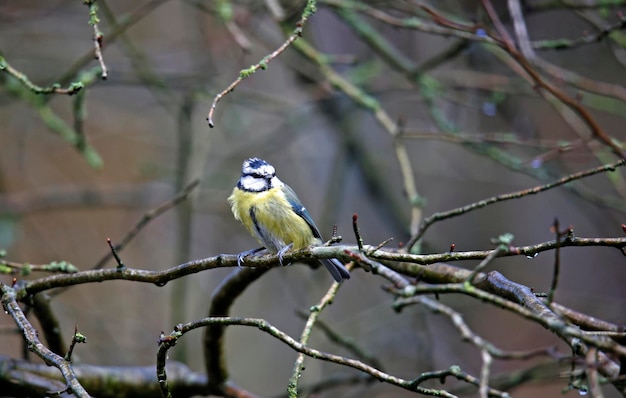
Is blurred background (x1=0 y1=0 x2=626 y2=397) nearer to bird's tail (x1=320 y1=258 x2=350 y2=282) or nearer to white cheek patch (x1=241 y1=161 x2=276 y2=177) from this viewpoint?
white cheek patch (x1=241 y1=161 x2=276 y2=177)

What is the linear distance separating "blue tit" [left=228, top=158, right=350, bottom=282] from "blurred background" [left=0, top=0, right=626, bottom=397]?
1426 mm

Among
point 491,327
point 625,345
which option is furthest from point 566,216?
point 625,345

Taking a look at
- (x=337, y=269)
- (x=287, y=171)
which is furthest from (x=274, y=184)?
(x=287, y=171)

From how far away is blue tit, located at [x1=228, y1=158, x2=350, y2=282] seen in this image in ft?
12.1

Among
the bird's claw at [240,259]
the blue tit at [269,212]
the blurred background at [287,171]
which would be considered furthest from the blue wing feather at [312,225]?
the blurred background at [287,171]

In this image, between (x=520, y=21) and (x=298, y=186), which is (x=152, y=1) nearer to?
(x=520, y=21)

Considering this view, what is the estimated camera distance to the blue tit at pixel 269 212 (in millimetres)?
3699

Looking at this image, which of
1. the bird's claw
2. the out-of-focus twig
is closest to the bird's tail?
the bird's claw

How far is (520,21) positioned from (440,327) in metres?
4.02

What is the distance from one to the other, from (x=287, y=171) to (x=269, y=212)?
362cm

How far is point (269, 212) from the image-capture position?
3.69m

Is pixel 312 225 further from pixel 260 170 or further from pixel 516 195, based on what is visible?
pixel 516 195

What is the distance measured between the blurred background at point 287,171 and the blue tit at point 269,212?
143 cm

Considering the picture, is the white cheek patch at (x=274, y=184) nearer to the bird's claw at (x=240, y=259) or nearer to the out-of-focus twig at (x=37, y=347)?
the bird's claw at (x=240, y=259)
